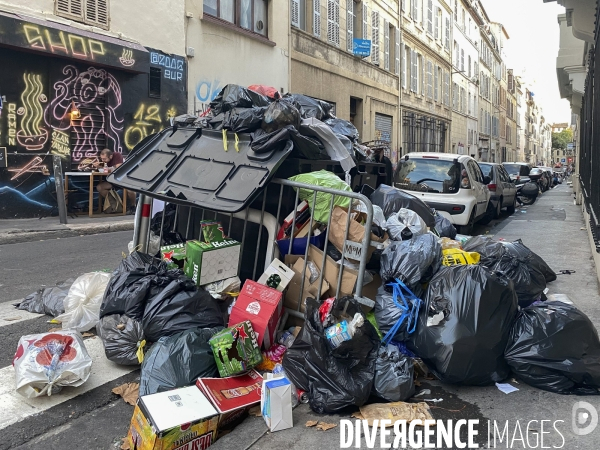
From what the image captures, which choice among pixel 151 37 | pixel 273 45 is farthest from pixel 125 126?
pixel 273 45

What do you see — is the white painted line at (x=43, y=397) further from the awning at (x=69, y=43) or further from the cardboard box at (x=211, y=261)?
the awning at (x=69, y=43)

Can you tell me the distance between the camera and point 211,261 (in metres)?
3.74

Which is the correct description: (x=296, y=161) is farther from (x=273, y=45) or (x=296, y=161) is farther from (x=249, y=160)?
(x=273, y=45)

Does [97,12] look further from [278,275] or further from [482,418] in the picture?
[482,418]

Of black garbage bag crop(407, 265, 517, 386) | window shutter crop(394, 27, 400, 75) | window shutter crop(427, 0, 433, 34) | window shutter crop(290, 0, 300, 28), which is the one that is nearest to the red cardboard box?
black garbage bag crop(407, 265, 517, 386)

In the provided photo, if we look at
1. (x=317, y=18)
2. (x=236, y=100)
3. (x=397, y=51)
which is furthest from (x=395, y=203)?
(x=397, y=51)

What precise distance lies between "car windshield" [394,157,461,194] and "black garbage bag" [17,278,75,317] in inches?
250

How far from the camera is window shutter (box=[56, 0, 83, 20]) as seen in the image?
1088 centimetres

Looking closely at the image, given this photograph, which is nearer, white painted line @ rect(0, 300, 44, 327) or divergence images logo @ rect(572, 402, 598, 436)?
divergence images logo @ rect(572, 402, 598, 436)

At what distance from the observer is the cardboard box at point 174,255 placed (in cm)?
411

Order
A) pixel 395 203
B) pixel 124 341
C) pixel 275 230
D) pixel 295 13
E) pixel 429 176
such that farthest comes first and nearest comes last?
pixel 295 13
pixel 429 176
pixel 395 203
pixel 275 230
pixel 124 341

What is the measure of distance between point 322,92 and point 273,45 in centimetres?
308

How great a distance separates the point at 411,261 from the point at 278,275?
0.92 metres

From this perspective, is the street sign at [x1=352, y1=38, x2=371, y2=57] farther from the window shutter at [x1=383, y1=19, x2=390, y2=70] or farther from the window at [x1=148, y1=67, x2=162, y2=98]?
the window at [x1=148, y1=67, x2=162, y2=98]
